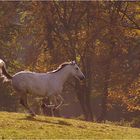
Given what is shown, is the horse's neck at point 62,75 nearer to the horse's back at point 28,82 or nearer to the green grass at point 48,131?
the horse's back at point 28,82

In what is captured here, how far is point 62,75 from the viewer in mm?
20516

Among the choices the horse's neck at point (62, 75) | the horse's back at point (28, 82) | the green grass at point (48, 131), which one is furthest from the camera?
the horse's neck at point (62, 75)

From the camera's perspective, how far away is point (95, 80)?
4297 centimetres

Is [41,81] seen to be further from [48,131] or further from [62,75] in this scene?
[48,131]

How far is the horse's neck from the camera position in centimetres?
2045

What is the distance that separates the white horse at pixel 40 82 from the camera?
19.2 metres

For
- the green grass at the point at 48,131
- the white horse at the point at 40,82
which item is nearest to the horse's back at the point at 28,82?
the white horse at the point at 40,82

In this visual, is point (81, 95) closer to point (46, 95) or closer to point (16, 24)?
point (16, 24)

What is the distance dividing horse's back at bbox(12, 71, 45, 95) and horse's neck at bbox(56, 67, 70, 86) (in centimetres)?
86

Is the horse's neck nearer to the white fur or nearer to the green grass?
the white fur

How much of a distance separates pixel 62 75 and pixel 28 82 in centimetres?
191

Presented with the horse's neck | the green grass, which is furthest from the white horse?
the green grass

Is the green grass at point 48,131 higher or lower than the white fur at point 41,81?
lower

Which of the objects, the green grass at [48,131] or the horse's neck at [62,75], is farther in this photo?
the horse's neck at [62,75]
